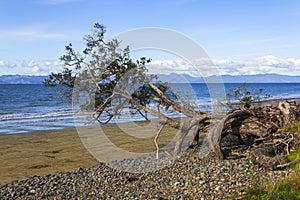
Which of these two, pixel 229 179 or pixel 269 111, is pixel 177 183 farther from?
pixel 269 111

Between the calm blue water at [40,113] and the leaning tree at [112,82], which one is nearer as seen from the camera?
the leaning tree at [112,82]

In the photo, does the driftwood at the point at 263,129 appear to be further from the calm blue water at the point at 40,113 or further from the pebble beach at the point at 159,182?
the calm blue water at the point at 40,113

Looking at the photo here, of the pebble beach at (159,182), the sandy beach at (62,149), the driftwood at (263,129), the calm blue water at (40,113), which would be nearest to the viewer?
the pebble beach at (159,182)

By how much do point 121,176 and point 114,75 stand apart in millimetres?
5117

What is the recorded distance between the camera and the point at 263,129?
42.9ft

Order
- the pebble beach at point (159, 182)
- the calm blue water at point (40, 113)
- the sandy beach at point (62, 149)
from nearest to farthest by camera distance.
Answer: the pebble beach at point (159, 182) → the sandy beach at point (62, 149) → the calm blue water at point (40, 113)

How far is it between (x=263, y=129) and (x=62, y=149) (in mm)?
9613

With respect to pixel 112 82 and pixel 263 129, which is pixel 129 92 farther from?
pixel 263 129

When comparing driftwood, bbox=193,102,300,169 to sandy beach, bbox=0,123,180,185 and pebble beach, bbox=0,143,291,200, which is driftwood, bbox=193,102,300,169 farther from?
sandy beach, bbox=0,123,180,185

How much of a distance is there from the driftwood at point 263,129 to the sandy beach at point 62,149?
4238mm

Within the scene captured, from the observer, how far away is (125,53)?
48.5 ft

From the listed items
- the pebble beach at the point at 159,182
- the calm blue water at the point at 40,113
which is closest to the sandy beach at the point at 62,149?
the pebble beach at the point at 159,182

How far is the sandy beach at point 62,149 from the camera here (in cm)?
1384

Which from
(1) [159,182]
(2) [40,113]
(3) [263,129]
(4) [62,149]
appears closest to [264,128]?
(3) [263,129]
